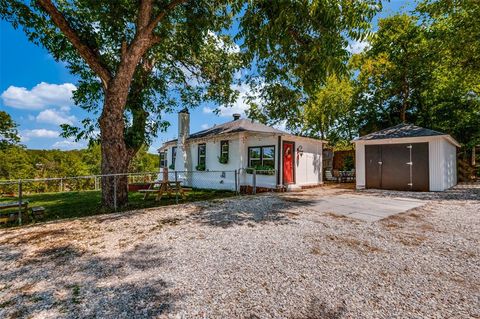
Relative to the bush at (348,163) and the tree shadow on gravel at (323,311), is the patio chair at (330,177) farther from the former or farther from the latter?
the tree shadow on gravel at (323,311)

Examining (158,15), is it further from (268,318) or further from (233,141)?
(268,318)

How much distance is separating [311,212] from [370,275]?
334cm

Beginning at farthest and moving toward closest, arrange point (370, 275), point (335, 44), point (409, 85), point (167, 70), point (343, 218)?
1. point (409, 85)
2. point (167, 70)
3. point (343, 218)
4. point (335, 44)
5. point (370, 275)

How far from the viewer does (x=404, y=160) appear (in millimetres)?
10961

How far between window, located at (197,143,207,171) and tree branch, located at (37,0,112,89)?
297 inches

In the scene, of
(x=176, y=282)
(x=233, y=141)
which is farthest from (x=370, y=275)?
(x=233, y=141)

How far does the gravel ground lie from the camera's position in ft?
7.48

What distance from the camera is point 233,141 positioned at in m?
12.3

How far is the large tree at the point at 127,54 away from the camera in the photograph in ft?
22.7

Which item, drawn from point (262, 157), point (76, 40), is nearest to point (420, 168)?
point (262, 157)

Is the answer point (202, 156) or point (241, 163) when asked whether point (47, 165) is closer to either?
point (202, 156)

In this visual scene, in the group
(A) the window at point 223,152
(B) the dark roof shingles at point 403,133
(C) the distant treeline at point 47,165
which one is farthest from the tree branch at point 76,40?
(C) the distant treeline at point 47,165

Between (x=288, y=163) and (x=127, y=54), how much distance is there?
8.13 metres

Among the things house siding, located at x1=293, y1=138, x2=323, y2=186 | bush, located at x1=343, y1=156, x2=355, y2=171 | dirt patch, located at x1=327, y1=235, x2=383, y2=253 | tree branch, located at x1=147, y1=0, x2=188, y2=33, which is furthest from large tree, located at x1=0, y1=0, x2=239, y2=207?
bush, located at x1=343, y1=156, x2=355, y2=171
